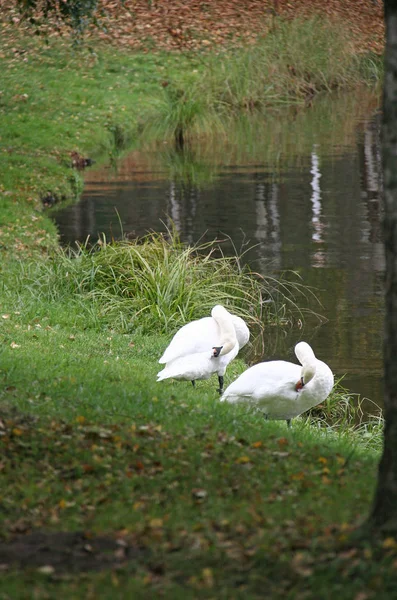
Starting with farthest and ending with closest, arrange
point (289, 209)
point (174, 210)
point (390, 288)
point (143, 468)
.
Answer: point (289, 209) → point (174, 210) → point (143, 468) → point (390, 288)

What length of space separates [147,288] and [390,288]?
8.22 m

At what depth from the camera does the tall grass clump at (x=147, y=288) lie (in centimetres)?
1313

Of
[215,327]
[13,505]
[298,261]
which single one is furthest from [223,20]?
[13,505]

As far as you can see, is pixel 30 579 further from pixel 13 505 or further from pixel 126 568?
pixel 13 505

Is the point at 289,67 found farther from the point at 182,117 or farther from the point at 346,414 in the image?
the point at 346,414

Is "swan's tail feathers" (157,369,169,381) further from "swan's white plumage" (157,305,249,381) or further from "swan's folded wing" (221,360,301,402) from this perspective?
"swan's folded wing" (221,360,301,402)

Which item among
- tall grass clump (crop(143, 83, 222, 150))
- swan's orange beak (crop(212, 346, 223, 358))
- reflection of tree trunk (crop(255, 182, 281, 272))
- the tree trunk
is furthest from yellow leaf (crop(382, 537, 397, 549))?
tall grass clump (crop(143, 83, 222, 150))

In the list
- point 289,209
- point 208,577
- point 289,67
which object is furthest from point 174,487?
point 289,67

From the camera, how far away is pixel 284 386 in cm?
907

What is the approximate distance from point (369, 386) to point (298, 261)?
554 centimetres

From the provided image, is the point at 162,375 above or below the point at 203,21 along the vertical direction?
above

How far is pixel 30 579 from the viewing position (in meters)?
4.92

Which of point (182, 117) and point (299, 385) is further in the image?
point (182, 117)

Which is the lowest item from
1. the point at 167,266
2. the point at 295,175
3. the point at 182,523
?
the point at 295,175
